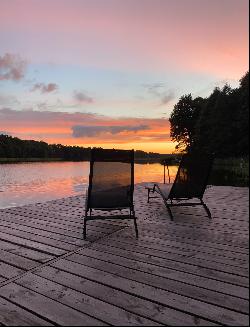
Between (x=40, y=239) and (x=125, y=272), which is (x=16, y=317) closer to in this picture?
(x=125, y=272)

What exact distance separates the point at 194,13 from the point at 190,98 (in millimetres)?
60479

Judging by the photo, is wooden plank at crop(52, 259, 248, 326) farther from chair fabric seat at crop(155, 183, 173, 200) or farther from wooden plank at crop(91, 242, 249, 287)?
chair fabric seat at crop(155, 183, 173, 200)

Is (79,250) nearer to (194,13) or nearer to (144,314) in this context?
(144,314)

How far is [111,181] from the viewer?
15.3 ft

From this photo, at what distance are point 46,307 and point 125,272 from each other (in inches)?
35.6

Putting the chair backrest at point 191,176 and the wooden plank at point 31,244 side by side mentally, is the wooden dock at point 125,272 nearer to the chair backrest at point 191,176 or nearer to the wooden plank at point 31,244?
the wooden plank at point 31,244

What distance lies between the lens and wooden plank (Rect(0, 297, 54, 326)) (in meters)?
2.28

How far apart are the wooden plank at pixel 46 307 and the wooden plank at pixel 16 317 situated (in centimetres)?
5

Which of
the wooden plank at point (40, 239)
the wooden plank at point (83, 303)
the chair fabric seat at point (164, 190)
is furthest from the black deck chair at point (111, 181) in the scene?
the wooden plank at point (83, 303)

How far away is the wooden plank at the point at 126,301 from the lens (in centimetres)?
230

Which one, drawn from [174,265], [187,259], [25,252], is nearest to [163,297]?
[174,265]

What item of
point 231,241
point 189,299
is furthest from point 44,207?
point 189,299

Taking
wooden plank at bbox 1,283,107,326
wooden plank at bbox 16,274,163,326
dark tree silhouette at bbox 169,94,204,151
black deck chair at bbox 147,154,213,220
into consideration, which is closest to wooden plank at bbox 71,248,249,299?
wooden plank at bbox 16,274,163,326

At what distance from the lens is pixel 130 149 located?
4.66 m
